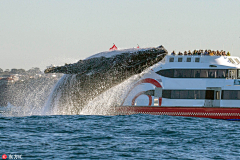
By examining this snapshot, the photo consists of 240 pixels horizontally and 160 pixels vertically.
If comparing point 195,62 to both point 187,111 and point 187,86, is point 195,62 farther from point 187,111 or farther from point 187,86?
point 187,111

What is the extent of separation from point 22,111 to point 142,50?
847cm

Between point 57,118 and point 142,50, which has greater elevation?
point 142,50

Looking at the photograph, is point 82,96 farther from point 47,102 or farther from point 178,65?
point 178,65

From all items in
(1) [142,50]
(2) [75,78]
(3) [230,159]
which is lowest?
(3) [230,159]

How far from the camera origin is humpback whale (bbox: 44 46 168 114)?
11.8 m

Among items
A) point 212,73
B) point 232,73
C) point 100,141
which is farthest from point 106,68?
point 232,73

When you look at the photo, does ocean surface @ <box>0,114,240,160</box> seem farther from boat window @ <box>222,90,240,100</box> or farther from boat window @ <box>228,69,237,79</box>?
boat window @ <box>228,69,237,79</box>

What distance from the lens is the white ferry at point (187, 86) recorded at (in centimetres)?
3025

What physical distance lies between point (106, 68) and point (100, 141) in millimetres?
2101

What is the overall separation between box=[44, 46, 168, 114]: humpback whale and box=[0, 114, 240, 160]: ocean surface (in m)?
1.56

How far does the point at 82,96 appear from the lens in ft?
45.0

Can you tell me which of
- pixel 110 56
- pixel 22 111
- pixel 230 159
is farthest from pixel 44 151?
pixel 22 111

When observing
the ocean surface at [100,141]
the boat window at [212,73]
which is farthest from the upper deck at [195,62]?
the ocean surface at [100,141]

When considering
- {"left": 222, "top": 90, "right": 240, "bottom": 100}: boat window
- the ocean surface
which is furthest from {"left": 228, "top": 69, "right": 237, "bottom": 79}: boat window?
the ocean surface
